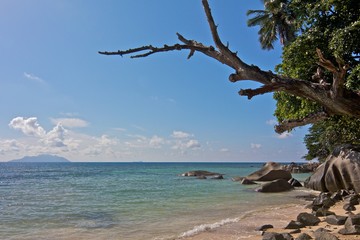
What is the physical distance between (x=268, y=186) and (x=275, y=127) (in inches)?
641

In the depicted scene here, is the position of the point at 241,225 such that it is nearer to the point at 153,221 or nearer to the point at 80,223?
the point at 153,221

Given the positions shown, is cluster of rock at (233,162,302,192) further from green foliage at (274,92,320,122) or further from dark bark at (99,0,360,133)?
dark bark at (99,0,360,133)

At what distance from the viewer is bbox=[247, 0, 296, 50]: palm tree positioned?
102ft

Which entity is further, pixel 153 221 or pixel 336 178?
pixel 336 178

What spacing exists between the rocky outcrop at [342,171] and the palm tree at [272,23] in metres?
16.1

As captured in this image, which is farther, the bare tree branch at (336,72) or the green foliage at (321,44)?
the green foliage at (321,44)

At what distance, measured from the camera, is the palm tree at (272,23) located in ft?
102

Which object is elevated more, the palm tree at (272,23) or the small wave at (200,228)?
the palm tree at (272,23)

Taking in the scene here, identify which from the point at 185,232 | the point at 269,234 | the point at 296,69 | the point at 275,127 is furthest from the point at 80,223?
the point at 296,69

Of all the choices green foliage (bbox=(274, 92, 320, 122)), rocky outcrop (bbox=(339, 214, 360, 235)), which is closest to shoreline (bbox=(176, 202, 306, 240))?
rocky outcrop (bbox=(339, 214, 360, 235))

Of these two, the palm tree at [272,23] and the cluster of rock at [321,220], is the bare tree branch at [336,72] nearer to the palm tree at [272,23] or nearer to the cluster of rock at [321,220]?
the cluster of rock at [321,220]

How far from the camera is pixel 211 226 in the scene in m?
10.5

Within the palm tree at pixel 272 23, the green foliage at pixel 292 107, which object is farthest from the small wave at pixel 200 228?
the palm tree at pixel 272 23

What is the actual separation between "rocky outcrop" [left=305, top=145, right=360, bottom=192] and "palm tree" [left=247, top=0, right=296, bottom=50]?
16.1m
